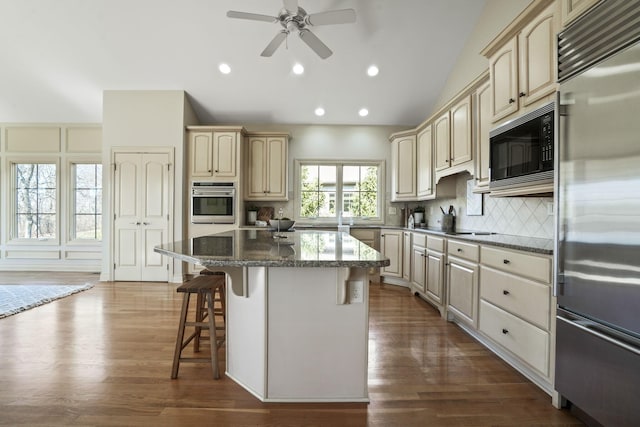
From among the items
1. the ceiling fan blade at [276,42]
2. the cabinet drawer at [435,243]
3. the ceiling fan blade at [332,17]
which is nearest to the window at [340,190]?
the cabinet drawer at [435,243]

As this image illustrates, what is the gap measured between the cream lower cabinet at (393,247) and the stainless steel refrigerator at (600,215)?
2.98 m

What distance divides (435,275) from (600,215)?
2.21 metres

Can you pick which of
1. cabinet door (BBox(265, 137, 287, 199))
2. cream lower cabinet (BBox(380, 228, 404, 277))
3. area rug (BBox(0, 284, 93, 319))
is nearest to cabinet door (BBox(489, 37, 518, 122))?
cream lower cabinet (BBox(380, 228, 404, 277))

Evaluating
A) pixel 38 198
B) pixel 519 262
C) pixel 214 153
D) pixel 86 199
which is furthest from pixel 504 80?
pixel 38 198

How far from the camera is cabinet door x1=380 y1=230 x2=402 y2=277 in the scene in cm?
475

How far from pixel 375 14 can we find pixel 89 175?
5464 millimetres

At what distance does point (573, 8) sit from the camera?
1748 millimetres

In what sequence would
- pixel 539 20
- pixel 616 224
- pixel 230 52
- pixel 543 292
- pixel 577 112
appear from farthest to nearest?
pixel 230 52, pixel 539 20, pixel 543 292, pixel 577 112, pixel 616 224

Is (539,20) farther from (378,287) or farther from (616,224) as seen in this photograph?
(378,287)

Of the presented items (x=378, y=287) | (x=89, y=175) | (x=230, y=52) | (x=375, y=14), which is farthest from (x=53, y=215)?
(x=375, y=14)

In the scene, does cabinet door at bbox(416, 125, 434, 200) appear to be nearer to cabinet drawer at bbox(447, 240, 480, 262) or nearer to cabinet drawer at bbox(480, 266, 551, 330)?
cabinet drawer at bbox(447, 240, 480, 262)

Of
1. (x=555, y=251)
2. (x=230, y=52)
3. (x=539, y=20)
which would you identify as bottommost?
(x=555, y=251)

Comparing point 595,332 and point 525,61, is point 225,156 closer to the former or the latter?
point 525,61

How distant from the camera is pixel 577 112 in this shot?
5.31 feet
